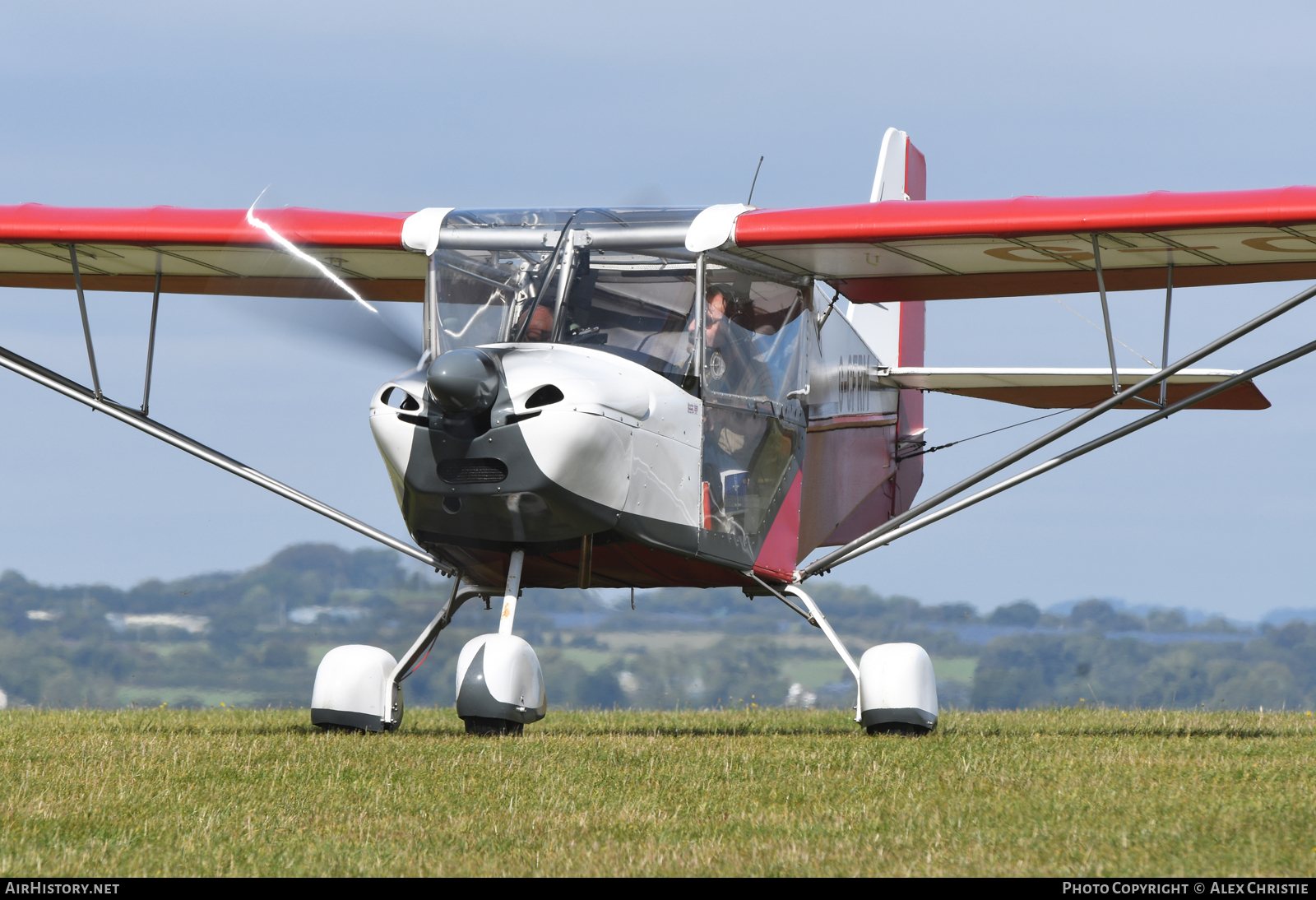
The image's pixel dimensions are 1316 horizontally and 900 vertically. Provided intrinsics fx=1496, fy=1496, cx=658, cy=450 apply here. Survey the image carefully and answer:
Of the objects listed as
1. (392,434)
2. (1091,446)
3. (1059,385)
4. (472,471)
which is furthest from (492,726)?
(1059,385)

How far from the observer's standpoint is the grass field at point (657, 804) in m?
4.83

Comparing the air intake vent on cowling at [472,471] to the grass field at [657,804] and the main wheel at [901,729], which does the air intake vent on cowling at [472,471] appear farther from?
the main wheel at [901,729]

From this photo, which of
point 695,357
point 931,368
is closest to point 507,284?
point 695,357

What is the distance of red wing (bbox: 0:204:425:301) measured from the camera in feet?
35.0

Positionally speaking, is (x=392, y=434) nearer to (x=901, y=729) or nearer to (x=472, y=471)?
(x=472, y=471)

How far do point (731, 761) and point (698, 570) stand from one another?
2278 mm

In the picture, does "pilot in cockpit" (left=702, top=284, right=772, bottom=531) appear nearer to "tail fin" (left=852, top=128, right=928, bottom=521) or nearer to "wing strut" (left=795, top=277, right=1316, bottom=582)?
"wing strut" (left=795, top=277, right=1316, bottom=582)

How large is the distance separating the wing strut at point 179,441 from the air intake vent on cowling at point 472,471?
5.62 feet

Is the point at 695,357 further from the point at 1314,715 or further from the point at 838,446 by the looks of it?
the point at 1314,715

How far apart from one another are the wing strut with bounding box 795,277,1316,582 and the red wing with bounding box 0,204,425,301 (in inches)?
149

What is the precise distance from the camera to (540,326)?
29.1ft

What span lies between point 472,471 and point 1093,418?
4129 millimetres

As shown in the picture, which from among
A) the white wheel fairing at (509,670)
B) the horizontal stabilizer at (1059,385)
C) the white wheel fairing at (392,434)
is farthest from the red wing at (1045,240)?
the white wheel fairing at (509,670)

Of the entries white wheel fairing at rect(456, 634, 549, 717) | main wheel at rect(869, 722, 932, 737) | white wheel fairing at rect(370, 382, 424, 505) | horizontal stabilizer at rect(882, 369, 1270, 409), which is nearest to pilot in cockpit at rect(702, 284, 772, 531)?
main wheel at rect(869, 722, 932, 737)
